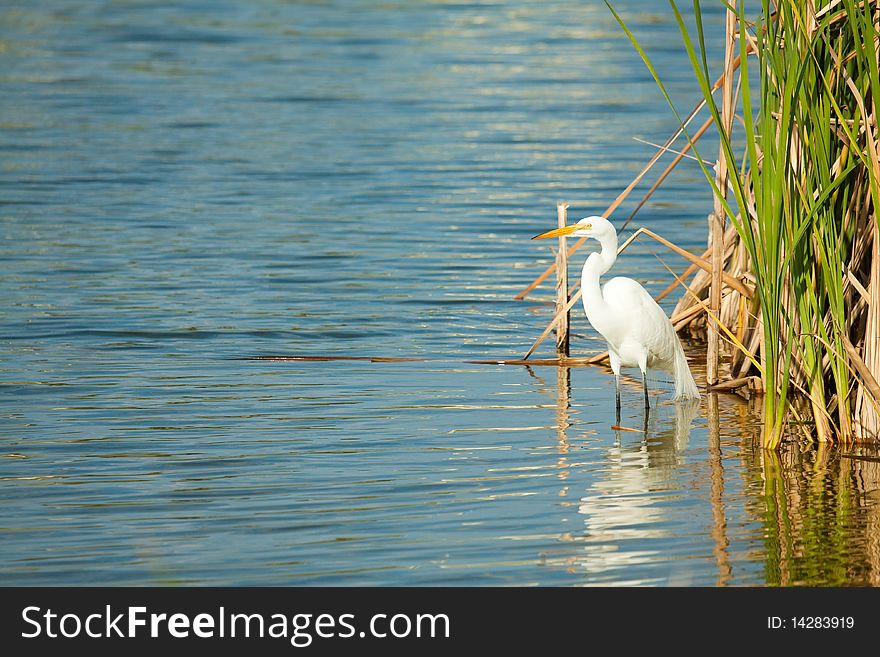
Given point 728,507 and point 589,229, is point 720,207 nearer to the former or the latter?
point 589,229

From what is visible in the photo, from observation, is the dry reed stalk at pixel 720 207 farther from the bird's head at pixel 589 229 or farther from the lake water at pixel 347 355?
the bird's head at pixel 589 229

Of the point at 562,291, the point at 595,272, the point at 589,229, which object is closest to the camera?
the point at 595,272

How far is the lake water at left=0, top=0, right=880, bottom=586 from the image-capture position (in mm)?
6070

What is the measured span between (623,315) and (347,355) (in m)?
2.29

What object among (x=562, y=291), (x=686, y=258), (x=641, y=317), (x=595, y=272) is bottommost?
(x=641, y=317)

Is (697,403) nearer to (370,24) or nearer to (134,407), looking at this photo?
(134,407)

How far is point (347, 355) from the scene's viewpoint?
9.80 metres

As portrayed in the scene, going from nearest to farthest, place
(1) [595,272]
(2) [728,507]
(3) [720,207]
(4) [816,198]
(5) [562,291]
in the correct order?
(2) [728,507] < (4) [816,198] < (3) [720,207] < (1) [595,272] < (5) [562,291]

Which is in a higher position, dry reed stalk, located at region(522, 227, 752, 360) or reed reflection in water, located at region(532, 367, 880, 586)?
dry reed stalk, located at region(522, 227, 752, 360)

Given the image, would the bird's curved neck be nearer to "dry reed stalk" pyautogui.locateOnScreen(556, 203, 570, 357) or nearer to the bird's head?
the bird's head

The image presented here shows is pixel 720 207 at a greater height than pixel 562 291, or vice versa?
pixel 562 291

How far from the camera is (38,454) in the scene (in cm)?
735

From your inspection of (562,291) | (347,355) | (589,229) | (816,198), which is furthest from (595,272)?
(347,355)

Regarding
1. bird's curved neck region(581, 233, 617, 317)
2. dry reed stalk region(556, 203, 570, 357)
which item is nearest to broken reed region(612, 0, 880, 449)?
bird's curved neck region(581, 233, 617, 317)
